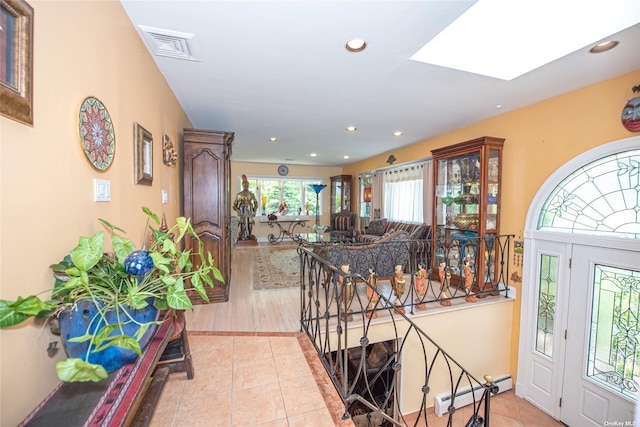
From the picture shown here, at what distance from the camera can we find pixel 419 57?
2.23 m

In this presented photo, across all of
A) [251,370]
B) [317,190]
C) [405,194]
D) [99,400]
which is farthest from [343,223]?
[99,400]

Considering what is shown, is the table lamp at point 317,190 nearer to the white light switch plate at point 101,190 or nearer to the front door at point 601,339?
the front door at point 601,339

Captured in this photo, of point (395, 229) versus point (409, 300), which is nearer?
point (409, 300)

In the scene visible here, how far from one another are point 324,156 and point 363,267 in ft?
14.0

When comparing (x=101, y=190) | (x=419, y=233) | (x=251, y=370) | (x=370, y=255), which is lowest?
(x=251, y=370)

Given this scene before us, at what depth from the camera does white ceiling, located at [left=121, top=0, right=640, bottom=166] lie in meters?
1.67

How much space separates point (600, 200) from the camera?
2.76 metres

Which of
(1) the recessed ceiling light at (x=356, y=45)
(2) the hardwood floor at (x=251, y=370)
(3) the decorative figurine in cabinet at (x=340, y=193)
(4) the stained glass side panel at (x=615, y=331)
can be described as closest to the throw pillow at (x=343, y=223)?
(3) the decorative figurine in cabinet at (x=340, y=193)

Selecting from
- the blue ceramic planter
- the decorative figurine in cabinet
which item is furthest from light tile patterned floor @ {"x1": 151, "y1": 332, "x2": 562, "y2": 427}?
the decorative figurine in cabinet

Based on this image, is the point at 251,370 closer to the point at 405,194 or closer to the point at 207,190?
the point at 207,190

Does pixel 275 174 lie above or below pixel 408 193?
above

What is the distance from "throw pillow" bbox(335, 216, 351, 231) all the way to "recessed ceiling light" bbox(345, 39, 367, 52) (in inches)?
241

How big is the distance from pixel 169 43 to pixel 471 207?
397 centimetres

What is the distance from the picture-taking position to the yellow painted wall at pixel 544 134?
2564mm
